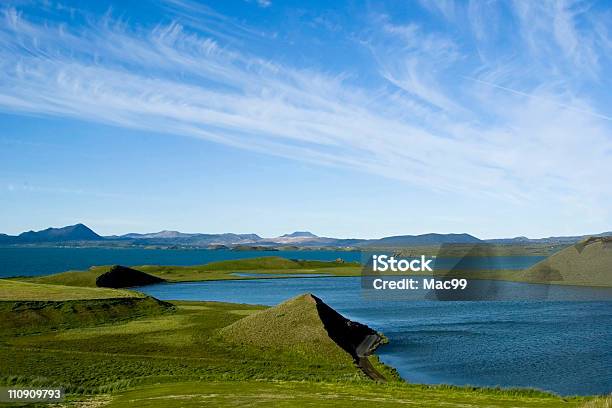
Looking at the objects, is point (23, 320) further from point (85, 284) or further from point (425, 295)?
point (425, 295)

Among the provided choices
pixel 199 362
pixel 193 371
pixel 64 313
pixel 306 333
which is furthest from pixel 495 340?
pixel 64 313

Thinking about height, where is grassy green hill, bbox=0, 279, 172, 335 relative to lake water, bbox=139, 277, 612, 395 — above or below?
above

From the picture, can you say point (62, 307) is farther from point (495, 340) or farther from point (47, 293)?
point (495, 340)

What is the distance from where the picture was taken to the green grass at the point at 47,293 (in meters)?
106

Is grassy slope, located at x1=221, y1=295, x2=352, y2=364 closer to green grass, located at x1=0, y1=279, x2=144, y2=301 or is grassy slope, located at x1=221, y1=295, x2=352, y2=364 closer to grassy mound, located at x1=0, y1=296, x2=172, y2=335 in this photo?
grassy mound, located at x1=0, y1=296, x2=172, y2=335

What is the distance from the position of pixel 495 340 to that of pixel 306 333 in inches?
1132

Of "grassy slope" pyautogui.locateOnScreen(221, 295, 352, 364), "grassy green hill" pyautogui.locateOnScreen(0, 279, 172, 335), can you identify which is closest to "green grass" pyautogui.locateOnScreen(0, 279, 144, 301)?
"grassy green hill" pyautogui.locateOnScreen(0, 279, 172, 335)

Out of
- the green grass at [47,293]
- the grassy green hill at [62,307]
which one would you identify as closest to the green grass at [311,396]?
the grassy green hill at [62,307]

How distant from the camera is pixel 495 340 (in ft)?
269

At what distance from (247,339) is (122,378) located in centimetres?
2911

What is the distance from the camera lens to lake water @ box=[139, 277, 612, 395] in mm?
59125

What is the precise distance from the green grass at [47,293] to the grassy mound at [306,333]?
140 ft

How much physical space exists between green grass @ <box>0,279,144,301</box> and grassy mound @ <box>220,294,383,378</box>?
Answer: 42780 millimetres

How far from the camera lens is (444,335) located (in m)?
87.3
